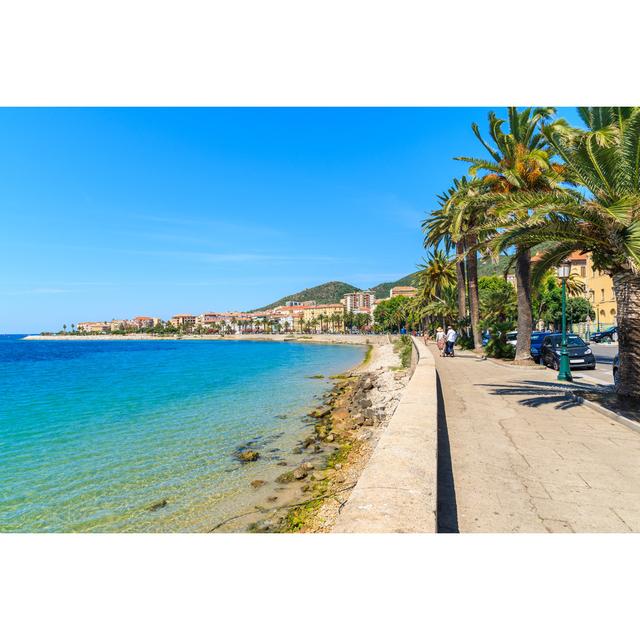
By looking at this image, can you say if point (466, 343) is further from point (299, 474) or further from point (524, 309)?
point (299, 474)

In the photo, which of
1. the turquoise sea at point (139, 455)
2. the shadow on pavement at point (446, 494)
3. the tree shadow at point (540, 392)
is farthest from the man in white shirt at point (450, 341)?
the shadow on pavement at point (446, 494)

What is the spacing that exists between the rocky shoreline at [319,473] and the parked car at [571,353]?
6686mm

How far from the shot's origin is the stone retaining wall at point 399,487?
2.88m

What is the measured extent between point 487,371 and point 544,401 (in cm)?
620

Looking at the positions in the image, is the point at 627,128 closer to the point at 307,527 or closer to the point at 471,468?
the point at 471,468

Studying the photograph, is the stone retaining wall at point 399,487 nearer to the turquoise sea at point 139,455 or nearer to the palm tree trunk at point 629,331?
the turquoise sea at point 139,455

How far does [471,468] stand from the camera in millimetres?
4953

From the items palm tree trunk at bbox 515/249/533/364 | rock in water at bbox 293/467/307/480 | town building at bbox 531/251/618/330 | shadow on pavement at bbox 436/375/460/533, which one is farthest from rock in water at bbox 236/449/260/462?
town building at bbox 531/251/618/330

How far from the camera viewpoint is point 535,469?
4.90 meters

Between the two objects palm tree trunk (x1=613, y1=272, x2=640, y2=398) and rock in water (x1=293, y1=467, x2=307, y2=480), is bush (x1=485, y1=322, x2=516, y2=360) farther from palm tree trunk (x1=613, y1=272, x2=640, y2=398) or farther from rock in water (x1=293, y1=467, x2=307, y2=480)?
rock in water (x1=293, y1=467, x2=307, y2=480)

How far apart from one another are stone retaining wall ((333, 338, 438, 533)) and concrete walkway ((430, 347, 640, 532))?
45cm

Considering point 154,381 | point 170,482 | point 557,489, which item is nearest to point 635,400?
point 557,489

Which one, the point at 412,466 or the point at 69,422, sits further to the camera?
the point at 69,422

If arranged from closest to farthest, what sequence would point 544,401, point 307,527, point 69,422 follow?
point 307,527 < point 544,401 < point 69,422
